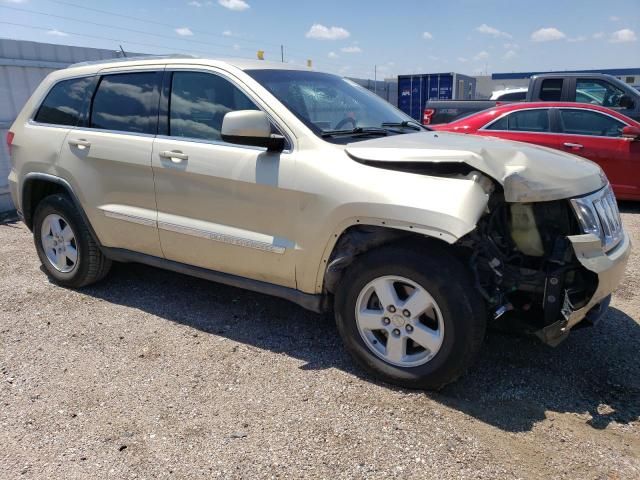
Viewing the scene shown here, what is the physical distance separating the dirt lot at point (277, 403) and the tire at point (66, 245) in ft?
1.32

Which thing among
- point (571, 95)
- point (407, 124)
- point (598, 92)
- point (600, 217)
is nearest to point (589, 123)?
point (598, 92)

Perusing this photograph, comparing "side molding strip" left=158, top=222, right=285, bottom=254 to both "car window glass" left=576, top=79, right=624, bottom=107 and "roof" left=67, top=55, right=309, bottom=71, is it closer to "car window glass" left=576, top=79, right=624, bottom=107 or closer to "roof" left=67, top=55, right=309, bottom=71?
"roof" left=67, top=55, right=309, bottom=71

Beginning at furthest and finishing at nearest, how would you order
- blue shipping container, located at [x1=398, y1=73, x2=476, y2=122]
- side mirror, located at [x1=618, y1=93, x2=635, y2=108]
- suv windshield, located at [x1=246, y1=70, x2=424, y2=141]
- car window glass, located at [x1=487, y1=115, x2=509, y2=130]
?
blue shipping container, located at [x1=398, y1=73, x2=476, y2=122]
side mirror, located at [x1=618, y1=93, x2=635, y2=108]
car window glass, located at [x1=487, y1=115, x2=509, y2=130]
suv windshield, located at [x1=246, y1=70, x2=424, y2=141]

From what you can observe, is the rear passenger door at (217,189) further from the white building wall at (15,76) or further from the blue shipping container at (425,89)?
the blue shipping container at (425,89)

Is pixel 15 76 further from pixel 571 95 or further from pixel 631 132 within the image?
pixel 571 95

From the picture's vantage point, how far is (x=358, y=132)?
3.49 m

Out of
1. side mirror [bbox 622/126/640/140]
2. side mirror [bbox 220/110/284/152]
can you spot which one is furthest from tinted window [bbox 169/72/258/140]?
Result: side mirror [bbox 622/126/640/140]

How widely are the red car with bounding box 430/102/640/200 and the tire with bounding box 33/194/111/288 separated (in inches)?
192

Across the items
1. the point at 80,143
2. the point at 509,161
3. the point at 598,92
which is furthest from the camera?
the point at 598,92

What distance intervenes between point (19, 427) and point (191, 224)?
61.4 inches

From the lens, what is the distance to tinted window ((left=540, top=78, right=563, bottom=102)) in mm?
9586

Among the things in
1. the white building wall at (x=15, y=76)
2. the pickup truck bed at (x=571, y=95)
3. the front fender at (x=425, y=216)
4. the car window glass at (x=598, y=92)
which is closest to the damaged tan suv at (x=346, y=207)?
the front fender at (x=425, y=216)

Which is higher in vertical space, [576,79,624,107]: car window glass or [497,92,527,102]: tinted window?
[576,79,624,107]: car window glass

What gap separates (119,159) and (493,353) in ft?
9.80
